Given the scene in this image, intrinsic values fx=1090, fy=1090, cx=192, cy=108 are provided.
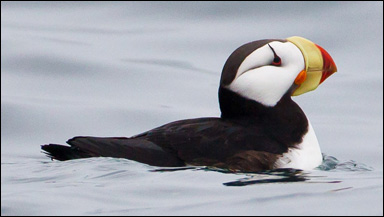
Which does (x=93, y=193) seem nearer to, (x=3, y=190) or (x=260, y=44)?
(x=3, y=190)

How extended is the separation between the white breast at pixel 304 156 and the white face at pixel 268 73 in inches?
14.7

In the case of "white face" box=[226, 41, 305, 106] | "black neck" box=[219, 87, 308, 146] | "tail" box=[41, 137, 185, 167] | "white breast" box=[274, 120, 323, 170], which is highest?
"white face" box=[226, 41, 305, 106]

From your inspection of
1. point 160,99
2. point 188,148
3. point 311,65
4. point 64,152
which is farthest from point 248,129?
point 160,99

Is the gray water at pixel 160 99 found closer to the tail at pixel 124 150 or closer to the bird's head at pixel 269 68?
the tail at pixel 124 150

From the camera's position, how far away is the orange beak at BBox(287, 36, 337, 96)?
7.92 meters

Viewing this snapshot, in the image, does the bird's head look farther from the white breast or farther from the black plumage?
the white breast

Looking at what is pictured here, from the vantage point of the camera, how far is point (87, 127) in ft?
38.1

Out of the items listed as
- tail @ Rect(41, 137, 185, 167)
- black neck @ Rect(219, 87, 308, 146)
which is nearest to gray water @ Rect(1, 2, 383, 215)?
tail @ Rect(41, 137, 185, 167)

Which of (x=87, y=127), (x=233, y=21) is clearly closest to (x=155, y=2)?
(x=233, y=21)

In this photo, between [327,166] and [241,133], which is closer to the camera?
[241,133]

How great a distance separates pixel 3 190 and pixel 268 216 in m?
1.89

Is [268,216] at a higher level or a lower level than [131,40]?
lower

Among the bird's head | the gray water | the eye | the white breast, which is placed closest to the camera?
the gray water

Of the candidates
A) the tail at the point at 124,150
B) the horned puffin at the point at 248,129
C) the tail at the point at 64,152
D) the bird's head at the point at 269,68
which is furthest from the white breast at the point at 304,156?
the tail at the point at 64,152
